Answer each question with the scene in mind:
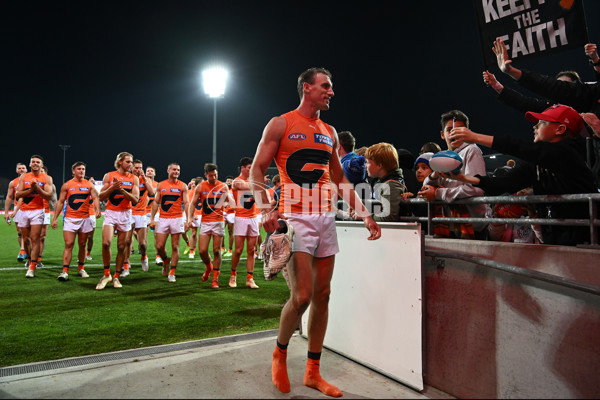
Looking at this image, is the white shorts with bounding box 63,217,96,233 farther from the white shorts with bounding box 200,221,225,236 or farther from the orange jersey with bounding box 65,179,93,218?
the white shorts with bounding box 200,221,225,236

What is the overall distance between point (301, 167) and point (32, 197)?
9.05 m

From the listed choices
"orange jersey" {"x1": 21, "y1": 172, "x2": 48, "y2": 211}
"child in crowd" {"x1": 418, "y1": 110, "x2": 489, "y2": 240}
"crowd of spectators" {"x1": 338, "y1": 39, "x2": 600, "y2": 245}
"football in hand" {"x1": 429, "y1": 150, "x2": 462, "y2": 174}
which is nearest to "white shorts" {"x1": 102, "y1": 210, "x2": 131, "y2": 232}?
"orange jersey" {"x1": 21, "y1": 172, "x2": 48, "y2": 211}

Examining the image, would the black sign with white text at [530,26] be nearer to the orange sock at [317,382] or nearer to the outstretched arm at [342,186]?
the outstretched arm at [342,186]

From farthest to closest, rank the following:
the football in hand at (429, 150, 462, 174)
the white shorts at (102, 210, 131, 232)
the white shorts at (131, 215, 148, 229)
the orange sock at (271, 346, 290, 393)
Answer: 1. the white shorts at (131, 215, 148, 229)
2. the white shorts at (102, 210, 131, 232)
3. the orange sock at (271, 346, 290, 393)
4. the football in hand at (429, 150, 462, 174)

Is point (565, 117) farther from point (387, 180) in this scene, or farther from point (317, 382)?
point (317, 382)

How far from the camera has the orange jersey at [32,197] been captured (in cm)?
910

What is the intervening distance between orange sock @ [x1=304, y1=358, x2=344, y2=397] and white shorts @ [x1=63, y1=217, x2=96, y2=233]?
7.27m

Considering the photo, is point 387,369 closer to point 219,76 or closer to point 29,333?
point 29,333

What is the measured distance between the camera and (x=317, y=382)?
2.88 metres

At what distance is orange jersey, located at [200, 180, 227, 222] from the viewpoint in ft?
27.0

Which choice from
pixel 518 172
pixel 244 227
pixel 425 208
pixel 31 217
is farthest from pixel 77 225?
pixel 518 172

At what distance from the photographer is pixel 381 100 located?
48344 millimetres

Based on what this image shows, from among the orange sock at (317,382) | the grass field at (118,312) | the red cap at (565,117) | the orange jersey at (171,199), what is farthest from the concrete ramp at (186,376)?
the orange jersey at (171,199)

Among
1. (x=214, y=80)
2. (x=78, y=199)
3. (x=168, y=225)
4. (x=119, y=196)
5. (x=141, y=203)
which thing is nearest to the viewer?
(x=119, y=196)
